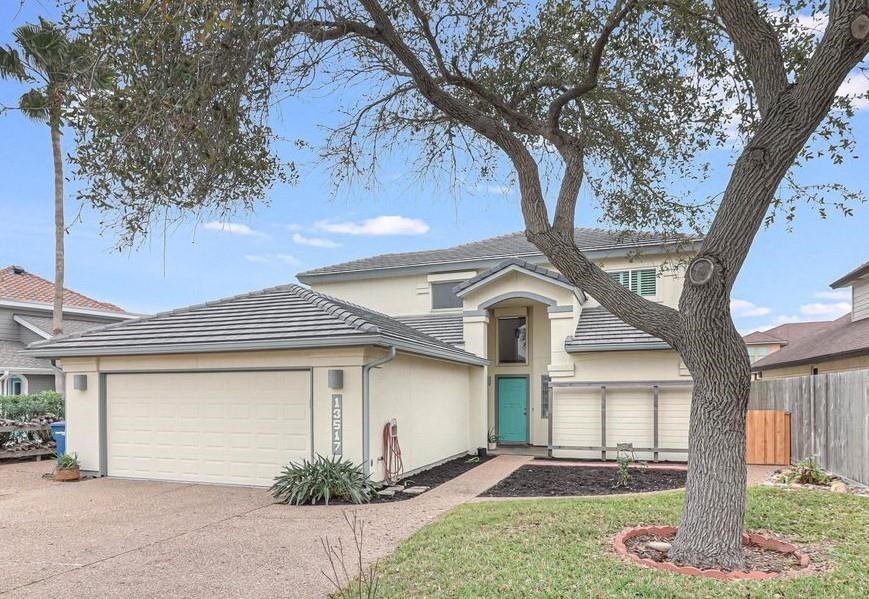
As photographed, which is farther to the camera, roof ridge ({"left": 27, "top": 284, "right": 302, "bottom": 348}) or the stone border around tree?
roof ridge ({"left": 27, "top": 284, "right": 302, "bottom": 348})

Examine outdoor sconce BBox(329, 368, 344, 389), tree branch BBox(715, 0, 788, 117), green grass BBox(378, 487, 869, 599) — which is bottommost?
green grass BBox(378, 487, 869, 599)

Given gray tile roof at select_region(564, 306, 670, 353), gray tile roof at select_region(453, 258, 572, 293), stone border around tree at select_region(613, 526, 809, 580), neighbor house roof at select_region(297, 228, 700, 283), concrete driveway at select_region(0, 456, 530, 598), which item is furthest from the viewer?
neighbor house roof at select_region(297, 228, 700, 283)

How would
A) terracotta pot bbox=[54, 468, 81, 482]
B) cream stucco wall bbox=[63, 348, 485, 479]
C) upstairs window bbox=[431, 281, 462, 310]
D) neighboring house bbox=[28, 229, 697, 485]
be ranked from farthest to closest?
upstairs window bbox=[431, 281, 462, 310]
terracotta pot bbox=[54, 468, 81, 482]
neighboring house bbox=[28, 229, 697, 485]
cream stucco wall bbox=[63, 348, 485, 479]

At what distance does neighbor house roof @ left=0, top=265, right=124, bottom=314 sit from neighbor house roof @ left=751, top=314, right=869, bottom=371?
90.2 ft

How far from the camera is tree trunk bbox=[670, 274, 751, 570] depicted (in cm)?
570

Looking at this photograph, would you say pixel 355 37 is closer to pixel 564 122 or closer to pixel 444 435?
pixel 564 122

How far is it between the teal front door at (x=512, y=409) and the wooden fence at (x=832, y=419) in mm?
6394

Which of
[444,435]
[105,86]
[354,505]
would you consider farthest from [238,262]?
[105,86]

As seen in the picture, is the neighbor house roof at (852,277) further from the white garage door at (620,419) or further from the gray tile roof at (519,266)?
the gray tile roof at (519,266)

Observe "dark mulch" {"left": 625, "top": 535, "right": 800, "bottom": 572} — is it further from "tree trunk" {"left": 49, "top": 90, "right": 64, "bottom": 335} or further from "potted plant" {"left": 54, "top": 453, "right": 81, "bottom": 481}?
"tree trunk" {"left": 49, "top": 90, "right": 64, "bottom": 335}

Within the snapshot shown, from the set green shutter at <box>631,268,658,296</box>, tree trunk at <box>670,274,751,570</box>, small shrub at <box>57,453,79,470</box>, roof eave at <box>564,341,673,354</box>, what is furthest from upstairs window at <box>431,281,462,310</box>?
tree trunk at <box>670,274,751,570</box>

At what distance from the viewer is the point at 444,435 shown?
1399cm

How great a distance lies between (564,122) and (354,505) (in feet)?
22.4

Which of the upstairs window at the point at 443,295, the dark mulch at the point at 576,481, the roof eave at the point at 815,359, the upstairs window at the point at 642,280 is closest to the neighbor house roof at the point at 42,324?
the upstairs window at the point at 443,295
